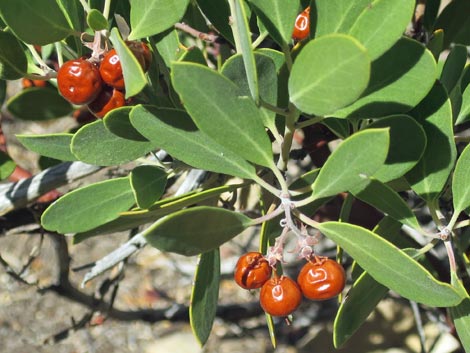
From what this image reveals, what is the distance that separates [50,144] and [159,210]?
9.5 inches

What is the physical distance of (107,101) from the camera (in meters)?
1.00

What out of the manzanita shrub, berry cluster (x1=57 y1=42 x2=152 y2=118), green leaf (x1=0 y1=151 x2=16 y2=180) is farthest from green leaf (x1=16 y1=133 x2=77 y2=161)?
green leaf (x1=0 y1=151 x2=16 y2=180)

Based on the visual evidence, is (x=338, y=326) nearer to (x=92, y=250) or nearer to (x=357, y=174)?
(x=357, y=174)

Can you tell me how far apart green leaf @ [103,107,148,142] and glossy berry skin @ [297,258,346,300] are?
1.02 feet

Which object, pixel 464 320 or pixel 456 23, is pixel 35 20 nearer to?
Result: pixel 464 320

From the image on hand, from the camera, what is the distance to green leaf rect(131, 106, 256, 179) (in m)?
0.89

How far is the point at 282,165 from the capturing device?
3.24 feet

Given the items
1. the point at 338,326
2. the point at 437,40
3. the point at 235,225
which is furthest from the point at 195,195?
the point at 437,40

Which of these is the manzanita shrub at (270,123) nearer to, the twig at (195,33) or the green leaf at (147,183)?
the green leaf at (147,183)

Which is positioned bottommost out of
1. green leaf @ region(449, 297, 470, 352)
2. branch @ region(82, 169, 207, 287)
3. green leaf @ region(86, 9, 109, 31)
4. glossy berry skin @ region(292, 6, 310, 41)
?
branch @ region(82, 169, 207, 287)

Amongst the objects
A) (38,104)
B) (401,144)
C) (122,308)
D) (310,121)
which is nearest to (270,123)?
(310,121)

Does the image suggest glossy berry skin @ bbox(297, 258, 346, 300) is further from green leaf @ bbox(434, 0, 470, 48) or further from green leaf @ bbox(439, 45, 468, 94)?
green leaf @ bbox(434, 0, 470, 48)

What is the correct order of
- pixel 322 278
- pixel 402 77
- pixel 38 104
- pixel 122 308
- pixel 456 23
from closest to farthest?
pixel 402 77
pixel 322 278
pixel 456 23
pixel 38 104
pixel 122 308

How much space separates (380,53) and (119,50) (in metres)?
0.30
